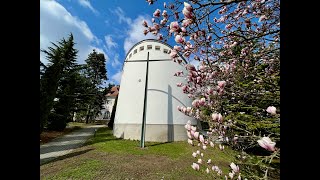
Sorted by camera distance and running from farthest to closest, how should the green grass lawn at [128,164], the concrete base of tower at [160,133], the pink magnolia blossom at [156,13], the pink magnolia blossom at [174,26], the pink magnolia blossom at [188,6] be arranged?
the concrete base of tower at [160,133] < the green grass lawn at [128,164] < the pink magnolia blossom at [156,13] < the pink magnolia blossom at [174,26] < the pink magnolia blossom at [188,6]

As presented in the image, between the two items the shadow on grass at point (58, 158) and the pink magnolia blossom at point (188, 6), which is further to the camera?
the shadow on grass at point (58, 158)

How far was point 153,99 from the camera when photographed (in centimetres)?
1518

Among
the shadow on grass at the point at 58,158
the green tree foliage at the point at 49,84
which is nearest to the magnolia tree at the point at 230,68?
the shadow on grass at the point at 58,158

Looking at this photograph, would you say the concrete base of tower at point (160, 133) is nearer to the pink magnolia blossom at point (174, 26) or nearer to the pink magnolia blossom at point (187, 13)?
the pink magnolia blossom at point (174, 26)

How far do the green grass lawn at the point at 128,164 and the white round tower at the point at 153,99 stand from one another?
3.02 m

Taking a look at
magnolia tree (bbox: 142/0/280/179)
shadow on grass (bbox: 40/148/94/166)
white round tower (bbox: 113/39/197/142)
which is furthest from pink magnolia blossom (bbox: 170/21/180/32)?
white round tower (bbox: 113/39/197/142)

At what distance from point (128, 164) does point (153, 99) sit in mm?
6895

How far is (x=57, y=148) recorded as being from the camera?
11992mm

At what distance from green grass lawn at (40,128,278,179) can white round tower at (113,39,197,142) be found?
9.91 feet

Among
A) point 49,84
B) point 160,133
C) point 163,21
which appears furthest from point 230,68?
point 49,84

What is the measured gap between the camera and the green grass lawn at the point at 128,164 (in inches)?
289

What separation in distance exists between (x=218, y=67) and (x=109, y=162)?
684cm

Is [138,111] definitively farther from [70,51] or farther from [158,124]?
[70,51]

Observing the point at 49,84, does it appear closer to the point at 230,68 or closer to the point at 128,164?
the point at 128,164
